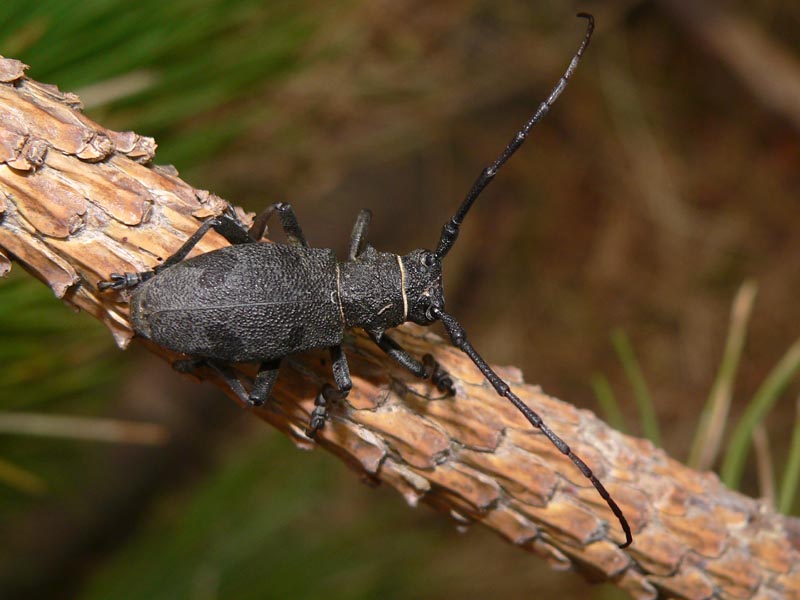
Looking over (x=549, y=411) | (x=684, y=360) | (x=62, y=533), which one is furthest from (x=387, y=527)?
(x=549, y=411)

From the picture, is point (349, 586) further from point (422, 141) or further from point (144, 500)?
point (422, 141)

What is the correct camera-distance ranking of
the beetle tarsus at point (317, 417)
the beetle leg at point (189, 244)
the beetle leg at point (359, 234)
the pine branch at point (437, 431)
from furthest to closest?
the beetle leg at point (359, 234)
the beetle tarsus at point (317, 417)
the beetle leg at point (189, 244)
the pine branch at point (437, 431)

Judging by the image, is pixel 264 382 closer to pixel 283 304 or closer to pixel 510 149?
pixel 283 304

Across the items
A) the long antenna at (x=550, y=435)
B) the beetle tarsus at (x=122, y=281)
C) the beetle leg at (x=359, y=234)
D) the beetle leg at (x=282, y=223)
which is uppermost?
the beetle leg at (x=359, y=234)

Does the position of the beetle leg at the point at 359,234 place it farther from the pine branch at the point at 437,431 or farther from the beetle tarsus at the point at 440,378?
the beetle tarsus at the point at 440,378

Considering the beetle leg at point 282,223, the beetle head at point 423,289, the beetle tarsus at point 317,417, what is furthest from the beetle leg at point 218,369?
the beetle head at point 423,289

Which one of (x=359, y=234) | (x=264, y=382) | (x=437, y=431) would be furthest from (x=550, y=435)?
(x=359, y=234)

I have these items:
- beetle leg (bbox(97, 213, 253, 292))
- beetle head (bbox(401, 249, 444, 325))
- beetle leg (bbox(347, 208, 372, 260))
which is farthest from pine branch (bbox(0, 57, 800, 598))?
beetle leg (bbox(347, 208, 372, 260))
